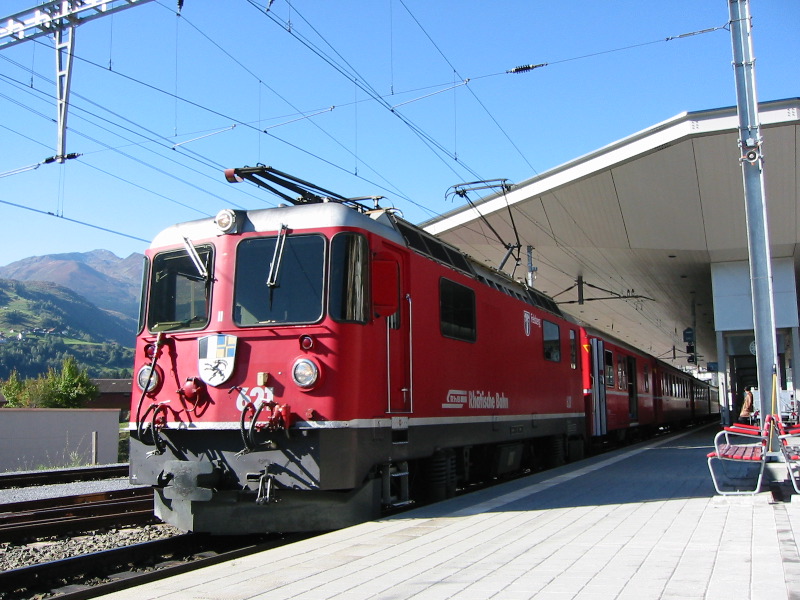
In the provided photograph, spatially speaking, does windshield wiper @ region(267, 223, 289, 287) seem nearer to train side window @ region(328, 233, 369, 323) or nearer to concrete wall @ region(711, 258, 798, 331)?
train side window @ region(328, 233, 369, 323)

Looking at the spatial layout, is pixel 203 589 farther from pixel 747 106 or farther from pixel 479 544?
pixel 747 106

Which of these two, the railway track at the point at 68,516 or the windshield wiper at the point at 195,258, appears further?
the railway track at the point at 68,516

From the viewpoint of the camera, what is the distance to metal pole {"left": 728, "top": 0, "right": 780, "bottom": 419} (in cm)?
951

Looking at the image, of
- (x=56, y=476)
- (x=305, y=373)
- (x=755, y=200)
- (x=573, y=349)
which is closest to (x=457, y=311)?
(x=305, y=373)

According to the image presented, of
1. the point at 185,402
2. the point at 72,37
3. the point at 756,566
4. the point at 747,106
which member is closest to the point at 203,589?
the point at 185,402

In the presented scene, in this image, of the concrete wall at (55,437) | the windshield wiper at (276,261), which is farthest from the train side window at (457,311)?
the concrete wall at (55,437)

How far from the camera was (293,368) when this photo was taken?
724cm

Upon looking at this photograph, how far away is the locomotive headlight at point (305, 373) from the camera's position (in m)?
7.14

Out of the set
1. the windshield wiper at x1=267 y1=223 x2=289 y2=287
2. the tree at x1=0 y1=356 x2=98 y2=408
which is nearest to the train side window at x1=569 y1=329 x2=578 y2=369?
the windshield wiper at x1=267 y1=223 x2=289 y2=287

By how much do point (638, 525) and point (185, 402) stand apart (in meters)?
4.60

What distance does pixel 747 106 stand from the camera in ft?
32.5

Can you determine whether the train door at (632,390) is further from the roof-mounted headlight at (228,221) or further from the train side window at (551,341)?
the roof-mounted headlight at (228,221)

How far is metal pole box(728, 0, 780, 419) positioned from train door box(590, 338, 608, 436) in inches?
328

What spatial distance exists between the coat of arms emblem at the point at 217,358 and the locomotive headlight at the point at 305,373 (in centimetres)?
70
